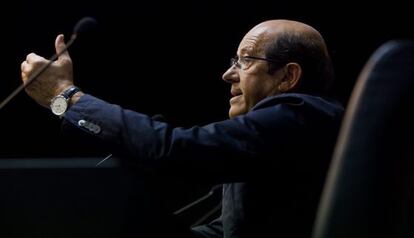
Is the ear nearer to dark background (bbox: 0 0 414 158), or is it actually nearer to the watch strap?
the watch strap

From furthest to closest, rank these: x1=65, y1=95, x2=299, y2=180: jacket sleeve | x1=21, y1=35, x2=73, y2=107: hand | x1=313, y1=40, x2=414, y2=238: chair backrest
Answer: x1=21, y1=35, x2=73, y2=107: hand, x1=65, y1=95, x2=299, y2=180: jacket sleeve, x1=313, y1=40, x2=414, y2=238: chair backrest

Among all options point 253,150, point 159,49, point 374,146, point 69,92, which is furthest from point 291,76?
point 159,49

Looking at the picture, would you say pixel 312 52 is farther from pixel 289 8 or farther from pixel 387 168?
pixel 289 8

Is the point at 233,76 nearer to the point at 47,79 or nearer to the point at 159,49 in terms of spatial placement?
the point at 47,79

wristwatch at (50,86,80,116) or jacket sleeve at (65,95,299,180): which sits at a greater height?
wristwatch at (50,86,80,116)

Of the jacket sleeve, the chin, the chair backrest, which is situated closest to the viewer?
the chair backrest

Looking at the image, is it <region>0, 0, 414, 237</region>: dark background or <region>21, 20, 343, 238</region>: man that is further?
<region>0, 0, 414, 237</region>: dark background

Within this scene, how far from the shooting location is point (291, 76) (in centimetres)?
139

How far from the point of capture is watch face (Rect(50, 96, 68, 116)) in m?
1.16

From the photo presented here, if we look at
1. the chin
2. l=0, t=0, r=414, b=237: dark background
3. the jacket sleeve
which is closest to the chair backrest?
the jacket sleeve

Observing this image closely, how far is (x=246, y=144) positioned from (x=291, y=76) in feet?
1.16

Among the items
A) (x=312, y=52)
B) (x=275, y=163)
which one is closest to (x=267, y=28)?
(x=312, y=52)

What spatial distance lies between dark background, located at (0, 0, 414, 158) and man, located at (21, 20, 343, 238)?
1.30 meters

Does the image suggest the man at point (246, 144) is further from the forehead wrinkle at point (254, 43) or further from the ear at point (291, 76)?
the forehead wrinkle at point (254, 43)
